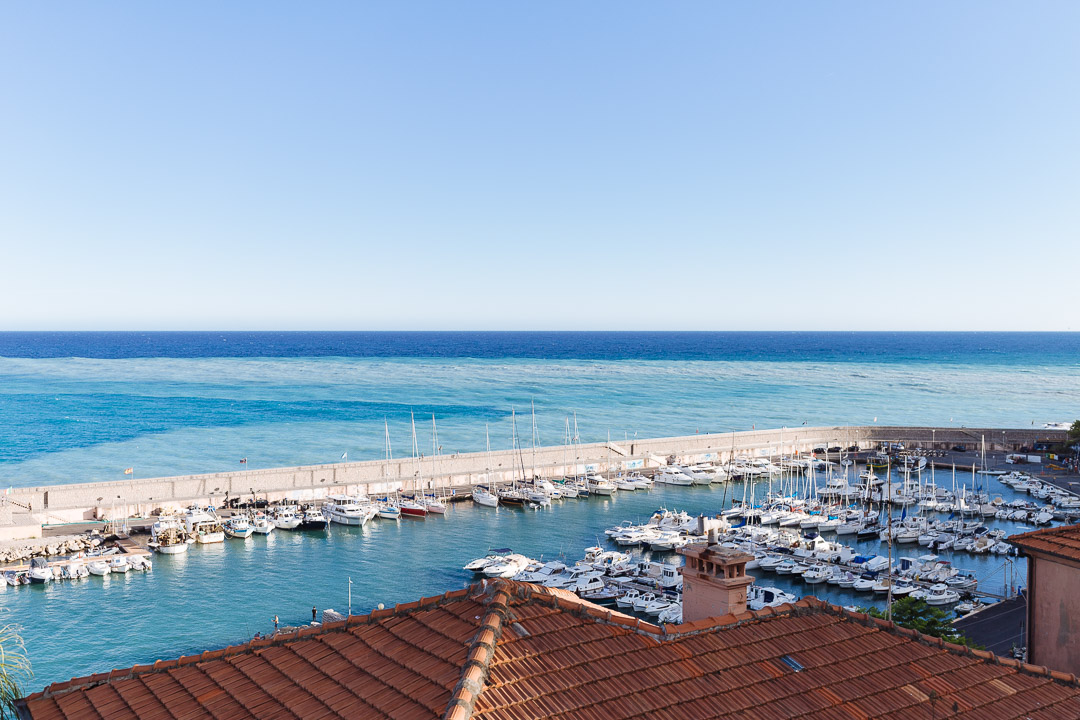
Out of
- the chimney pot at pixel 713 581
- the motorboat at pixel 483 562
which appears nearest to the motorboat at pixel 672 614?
the motorboat at pixel 483 562

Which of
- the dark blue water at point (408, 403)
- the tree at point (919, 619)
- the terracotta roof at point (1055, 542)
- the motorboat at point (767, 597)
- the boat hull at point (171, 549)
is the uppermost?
the terracotta roof at point (1055, 542)

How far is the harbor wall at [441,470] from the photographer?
4591 cm

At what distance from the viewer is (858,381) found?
140m

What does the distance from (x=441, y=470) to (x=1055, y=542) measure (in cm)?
4941

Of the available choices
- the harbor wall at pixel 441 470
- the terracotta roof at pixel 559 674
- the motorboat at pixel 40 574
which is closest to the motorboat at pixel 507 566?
the harbor wall at pixel 441 470

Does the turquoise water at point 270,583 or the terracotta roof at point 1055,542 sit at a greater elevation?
the terracotta roof at point 1055,542

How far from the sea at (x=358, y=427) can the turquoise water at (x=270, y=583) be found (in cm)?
13

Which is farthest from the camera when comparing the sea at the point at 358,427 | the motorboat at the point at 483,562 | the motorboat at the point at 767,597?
the motorboat at the point at 483,562

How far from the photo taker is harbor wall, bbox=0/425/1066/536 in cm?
4591

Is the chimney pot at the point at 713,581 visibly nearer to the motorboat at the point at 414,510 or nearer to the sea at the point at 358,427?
the sea at the point at 358,427

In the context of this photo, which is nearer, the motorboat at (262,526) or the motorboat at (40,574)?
the motorboat at (40,574)

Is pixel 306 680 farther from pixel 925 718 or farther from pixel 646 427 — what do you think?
pixel 646 427

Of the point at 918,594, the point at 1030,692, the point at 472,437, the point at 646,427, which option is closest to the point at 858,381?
the point at 646,427

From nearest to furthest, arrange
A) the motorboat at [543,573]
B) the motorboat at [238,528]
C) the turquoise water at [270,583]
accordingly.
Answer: the turquoise water at [270,583] → the motorboat at [543,573] → the motorboat at [238,528]
